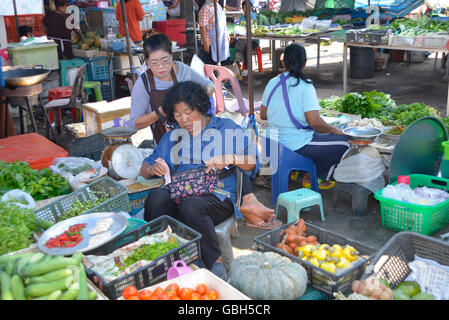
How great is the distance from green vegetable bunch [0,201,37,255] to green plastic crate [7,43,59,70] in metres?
5.71

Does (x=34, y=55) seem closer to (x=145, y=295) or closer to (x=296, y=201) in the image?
(x=296, y=201)

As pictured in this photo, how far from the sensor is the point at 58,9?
925 centimetres

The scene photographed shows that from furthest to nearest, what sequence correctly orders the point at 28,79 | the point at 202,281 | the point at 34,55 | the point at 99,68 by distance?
1. the point at 99,68
2. the point at 34,55
3. the point at 28,79
4. the point at 202,281

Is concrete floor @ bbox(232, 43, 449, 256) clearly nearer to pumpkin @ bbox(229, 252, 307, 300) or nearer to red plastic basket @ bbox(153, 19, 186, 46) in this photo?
pumpkin @ bbox(229, 252, 307, 300)

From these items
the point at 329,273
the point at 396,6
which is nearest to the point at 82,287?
the point at 329,273

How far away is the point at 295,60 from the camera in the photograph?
4246 mm

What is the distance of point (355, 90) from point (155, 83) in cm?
610

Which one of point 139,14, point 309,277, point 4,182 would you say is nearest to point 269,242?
point 309,277

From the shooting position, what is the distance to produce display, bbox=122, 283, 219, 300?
6.84 feet

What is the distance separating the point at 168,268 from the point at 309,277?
81 cm

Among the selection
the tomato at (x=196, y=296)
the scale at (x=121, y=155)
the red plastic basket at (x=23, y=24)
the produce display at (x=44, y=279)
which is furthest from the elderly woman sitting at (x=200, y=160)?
the red plastic basket at (x=23, y=24)

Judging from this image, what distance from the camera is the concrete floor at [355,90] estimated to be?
3965mm

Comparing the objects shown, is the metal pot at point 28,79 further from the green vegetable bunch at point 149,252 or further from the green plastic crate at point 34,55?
the green vegetable bunch at point 149,252
